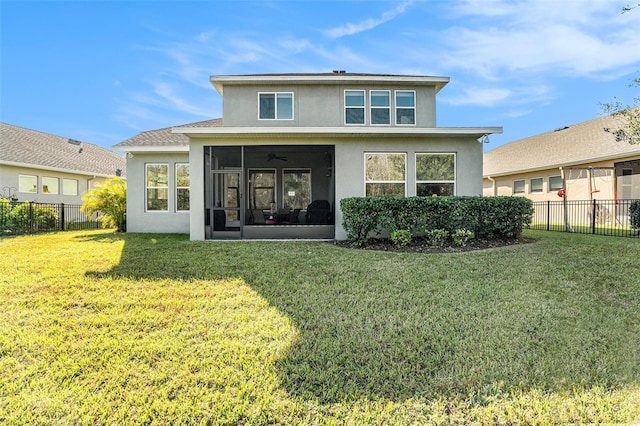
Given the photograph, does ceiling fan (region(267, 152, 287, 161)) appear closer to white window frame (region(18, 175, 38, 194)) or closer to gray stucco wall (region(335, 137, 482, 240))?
gray stucco wall (region(335, 137, 482, 240))

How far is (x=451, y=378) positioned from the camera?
329cm

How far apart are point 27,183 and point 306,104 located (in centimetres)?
1575

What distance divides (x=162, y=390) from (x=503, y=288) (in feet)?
17.1

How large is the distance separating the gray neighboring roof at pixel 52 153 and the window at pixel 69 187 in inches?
35.3

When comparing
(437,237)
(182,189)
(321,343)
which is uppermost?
(182,189)

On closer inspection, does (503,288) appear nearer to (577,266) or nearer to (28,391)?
(577,266)

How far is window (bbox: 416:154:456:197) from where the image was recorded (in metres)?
11.0

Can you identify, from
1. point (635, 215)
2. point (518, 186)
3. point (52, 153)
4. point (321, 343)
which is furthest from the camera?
point (518, 186)

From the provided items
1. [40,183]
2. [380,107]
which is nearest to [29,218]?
[40,183]

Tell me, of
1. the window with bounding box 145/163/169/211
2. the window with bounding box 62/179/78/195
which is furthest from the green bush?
the window with bounding box 62/179/78/195

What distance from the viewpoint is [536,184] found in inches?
818

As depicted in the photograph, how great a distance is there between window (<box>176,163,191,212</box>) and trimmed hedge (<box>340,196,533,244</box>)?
282 inches

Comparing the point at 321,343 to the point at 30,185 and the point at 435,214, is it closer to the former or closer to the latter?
the point at 435,214

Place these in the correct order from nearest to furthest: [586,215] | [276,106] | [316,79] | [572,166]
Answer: [316,79] < [276,106] < [586,215] < [572,166]
